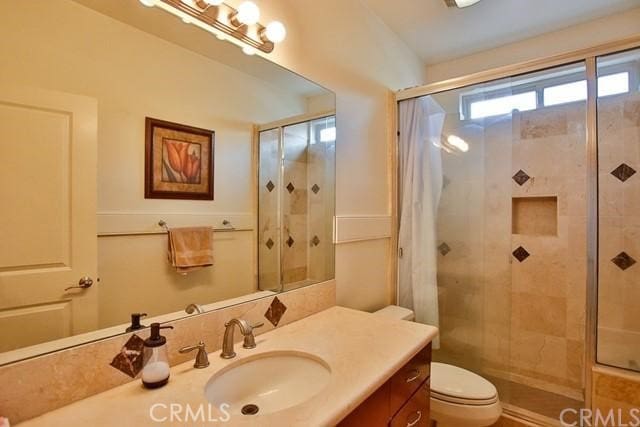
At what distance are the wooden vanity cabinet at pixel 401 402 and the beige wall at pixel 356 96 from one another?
1.86ft

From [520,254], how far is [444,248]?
535mm

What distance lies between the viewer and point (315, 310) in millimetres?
1457

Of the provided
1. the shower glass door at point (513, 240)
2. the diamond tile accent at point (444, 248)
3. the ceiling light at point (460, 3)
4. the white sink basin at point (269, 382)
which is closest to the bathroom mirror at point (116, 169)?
the white sink basin at point (269, 382)

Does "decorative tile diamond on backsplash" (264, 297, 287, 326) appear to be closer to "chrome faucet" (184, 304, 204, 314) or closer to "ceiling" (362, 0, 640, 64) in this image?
"chrome faucet" (184, 304, 204, 314)

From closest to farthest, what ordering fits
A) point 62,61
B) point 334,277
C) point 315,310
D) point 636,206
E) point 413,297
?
point 62,61, point 315,310, point 334,277, point 636,206, point 413,297

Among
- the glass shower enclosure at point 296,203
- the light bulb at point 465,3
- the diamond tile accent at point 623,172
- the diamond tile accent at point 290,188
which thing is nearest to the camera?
the glass shower enclosure at point 296,203

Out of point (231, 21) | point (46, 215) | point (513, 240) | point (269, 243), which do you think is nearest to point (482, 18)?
point (513, 240)

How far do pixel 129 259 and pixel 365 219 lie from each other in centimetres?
122

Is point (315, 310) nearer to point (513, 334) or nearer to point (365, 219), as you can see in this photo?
point (365, 219)

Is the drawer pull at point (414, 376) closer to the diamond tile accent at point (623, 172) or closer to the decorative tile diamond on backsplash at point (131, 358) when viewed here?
the decorative tile diamond on backsplash at point (131, 358)

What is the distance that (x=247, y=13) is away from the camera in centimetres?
111

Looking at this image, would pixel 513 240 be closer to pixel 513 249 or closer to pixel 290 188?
pixel 513 249

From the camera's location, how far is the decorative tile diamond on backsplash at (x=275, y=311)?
1241 mm

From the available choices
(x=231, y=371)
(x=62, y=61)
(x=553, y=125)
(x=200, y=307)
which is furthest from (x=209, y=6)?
(x=553, y=125)
